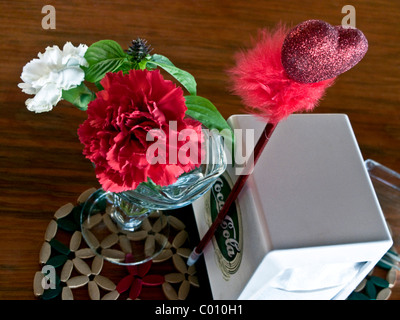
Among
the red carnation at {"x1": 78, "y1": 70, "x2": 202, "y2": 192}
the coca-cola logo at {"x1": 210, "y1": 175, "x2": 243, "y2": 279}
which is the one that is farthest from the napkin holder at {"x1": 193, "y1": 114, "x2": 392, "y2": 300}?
the red carnation at {"x1": 78, "y1": 70, "x2": 202, "y2": 192}

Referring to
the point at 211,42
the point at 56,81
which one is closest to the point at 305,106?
the point at 56,81

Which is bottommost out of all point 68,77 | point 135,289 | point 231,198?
point 135,289

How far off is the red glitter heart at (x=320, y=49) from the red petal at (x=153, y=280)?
0.28 meters

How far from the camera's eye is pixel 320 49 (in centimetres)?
31

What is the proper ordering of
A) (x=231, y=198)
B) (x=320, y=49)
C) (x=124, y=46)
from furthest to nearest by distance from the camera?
1. (x=124, y=46)
2. (x=231, y=198)
3. (x=320, y=49)

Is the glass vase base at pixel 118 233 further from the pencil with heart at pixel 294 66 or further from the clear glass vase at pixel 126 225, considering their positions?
the pencil with heart at pixel 294 66

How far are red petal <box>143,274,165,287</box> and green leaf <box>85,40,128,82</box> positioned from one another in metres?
0.22

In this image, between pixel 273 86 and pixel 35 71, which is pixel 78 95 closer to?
pixel 35 71

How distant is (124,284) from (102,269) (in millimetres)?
28

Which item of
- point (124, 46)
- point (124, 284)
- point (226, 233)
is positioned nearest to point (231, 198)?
point (226, 233)

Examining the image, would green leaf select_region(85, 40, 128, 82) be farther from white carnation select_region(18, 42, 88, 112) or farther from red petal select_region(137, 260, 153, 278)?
red petal select_region(137, 260, 153, 278)

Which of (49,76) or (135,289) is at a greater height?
(49,76)

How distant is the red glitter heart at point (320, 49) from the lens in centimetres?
31

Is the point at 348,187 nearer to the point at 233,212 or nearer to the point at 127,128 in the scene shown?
the point at 233,212
